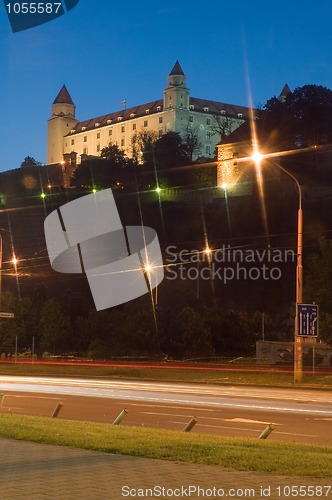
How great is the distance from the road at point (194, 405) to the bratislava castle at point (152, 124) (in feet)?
383

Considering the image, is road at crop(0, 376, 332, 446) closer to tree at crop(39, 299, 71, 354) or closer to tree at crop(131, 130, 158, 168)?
tree at crop(39, 299, 71, 354)

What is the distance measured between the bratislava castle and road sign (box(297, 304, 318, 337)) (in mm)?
115217

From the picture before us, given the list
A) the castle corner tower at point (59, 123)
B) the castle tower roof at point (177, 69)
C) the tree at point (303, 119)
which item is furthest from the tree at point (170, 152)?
the castle corner tower at point (59, 123)

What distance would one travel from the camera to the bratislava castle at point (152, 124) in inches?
6137

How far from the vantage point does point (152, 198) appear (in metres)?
109

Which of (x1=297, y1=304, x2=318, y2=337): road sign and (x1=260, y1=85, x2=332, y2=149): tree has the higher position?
(x1=260, y1=85, x2=332, y2=149): tree

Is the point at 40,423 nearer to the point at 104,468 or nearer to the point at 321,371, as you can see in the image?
the point at 104,468

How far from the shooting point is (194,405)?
21.2m

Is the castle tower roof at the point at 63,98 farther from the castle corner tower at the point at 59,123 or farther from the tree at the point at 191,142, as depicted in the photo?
the tree at the point at 191,142

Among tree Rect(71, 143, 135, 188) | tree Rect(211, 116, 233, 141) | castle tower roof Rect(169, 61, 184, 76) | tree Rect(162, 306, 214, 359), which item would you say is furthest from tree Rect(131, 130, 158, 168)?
tree Rect(162, 306, 214, 359)

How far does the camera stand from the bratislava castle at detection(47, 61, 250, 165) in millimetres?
155875

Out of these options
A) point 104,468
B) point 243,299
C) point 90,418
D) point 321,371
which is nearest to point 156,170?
point 243,299

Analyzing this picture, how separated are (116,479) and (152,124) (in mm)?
155641

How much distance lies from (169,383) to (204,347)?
1646 cm
